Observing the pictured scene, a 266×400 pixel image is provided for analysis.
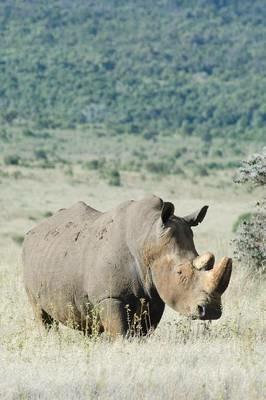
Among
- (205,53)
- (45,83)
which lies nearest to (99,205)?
(45,83)

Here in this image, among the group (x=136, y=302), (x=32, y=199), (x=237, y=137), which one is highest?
(x=136, y=302)

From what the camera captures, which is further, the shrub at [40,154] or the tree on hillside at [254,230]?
the shrub at [40,154]

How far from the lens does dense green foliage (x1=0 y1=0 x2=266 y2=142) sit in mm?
119812

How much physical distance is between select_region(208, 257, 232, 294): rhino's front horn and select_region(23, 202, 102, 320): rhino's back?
1.52 metres

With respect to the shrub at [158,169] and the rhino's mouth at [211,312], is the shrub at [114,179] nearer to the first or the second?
the shrub at [158,169]

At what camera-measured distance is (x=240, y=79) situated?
140m

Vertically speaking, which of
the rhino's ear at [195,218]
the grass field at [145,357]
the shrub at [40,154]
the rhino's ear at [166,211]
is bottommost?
the shrub at [40,154]

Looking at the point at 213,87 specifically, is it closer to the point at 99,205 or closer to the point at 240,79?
the point at 240,79

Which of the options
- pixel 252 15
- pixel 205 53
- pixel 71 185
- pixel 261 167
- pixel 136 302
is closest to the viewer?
pixel 136 302

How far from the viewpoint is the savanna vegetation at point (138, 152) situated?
8.66m

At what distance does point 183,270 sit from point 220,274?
46 cm

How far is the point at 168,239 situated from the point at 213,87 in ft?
410

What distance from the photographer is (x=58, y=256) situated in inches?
421

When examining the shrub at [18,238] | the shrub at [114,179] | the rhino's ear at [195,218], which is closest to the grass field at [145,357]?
the rhino's ear at [195,218]
